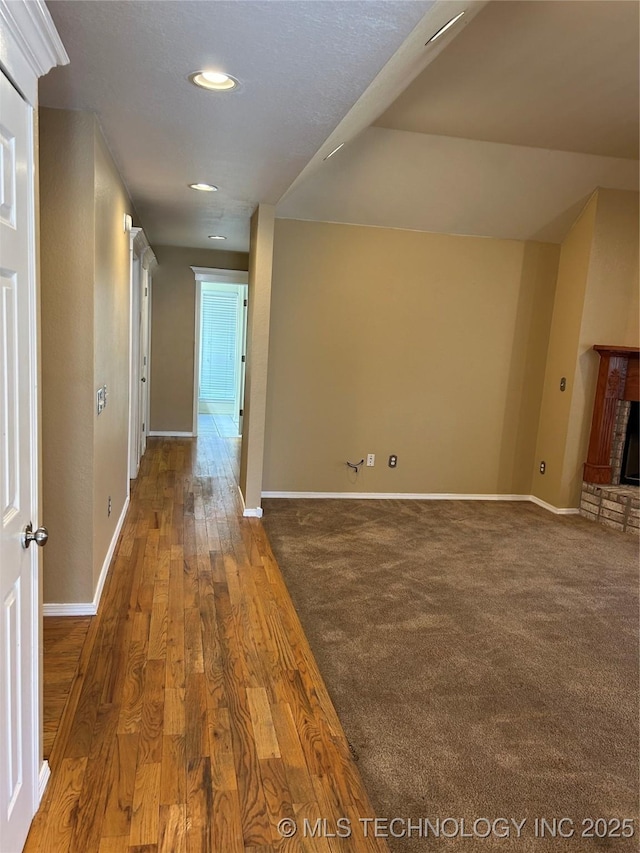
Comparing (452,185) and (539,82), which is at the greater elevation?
(539,82)

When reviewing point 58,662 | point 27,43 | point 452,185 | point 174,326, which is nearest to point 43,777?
point 58,662

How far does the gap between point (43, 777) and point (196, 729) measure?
0.52m

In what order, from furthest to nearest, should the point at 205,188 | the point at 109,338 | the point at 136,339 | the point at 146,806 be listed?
1. the point at 136,339
2. the point at 205,188
3. the point at 109,338
4. the point at 146,806

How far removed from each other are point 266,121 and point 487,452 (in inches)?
156

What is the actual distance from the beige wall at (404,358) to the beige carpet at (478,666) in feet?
2.57

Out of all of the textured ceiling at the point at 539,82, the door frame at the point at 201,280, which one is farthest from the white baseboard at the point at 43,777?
the door frame at the point at 201,280

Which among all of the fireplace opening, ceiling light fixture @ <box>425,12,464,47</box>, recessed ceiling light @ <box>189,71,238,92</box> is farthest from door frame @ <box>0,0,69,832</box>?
the fireplace opening

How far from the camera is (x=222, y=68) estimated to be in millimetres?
1949

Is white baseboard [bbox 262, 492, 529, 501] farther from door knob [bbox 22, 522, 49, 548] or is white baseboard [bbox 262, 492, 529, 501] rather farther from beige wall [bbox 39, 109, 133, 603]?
door knob [bbox 22, 522, 49, 548]

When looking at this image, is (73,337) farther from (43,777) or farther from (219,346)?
(219,346)

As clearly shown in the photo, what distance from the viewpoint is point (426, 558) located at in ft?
13.1

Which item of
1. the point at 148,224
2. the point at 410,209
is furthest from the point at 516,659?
the point at 148,224

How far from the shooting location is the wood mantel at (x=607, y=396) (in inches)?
197

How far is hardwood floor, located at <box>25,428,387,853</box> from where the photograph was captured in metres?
1.68
